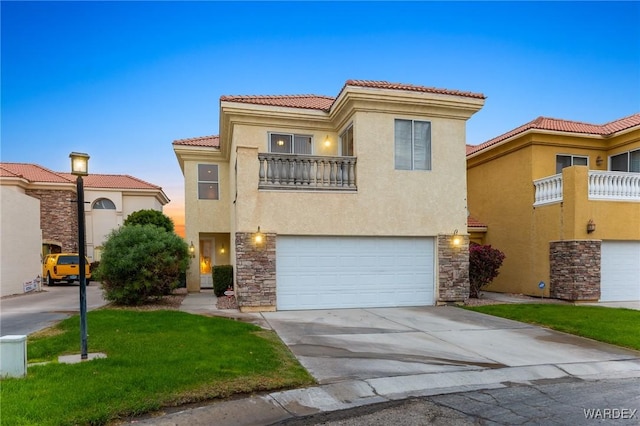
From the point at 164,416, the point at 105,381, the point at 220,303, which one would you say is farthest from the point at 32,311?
the point at 164,416

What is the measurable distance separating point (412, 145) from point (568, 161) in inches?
306

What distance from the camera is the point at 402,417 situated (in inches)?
162

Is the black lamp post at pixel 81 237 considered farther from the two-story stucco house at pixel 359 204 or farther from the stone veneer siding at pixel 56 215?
the stone veneer siding at pixel 56 215

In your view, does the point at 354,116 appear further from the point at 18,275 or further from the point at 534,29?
the point at 18,275

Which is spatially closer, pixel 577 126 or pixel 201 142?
pixel 577 126

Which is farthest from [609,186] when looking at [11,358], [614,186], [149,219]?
[149,219]

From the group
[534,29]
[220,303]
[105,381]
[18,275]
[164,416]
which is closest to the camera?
[164,416]

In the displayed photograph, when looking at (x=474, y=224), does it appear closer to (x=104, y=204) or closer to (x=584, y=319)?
(x=584, y=319)

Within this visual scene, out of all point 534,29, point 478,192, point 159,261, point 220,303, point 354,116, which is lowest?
point 220,303

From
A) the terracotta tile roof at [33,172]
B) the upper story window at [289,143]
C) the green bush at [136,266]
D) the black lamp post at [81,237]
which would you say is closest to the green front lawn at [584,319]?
the upper story window at [289,143]

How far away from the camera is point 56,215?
27.2 m

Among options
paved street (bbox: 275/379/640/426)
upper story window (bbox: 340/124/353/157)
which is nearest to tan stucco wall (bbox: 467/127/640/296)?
upper story window (bbox: 340/124/353/157)

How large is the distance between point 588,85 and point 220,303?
21184 mm

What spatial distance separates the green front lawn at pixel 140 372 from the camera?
3980mm
